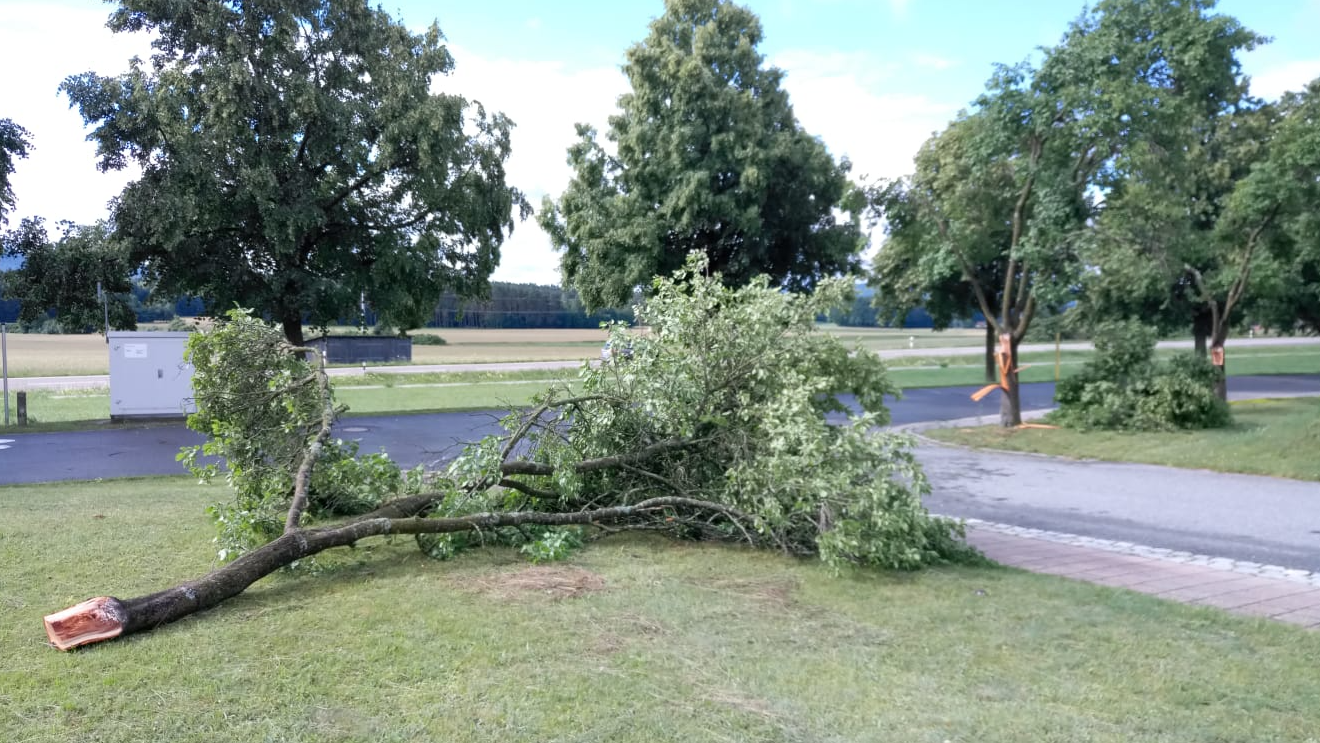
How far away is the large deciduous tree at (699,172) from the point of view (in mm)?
21188

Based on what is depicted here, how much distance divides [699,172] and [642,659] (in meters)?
17.7

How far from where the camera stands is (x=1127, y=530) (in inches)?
309

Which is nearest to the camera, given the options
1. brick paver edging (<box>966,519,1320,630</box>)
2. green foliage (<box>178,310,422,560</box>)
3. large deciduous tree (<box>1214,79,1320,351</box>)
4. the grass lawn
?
brick paver edging (<box>966,519,1320,630</box>)

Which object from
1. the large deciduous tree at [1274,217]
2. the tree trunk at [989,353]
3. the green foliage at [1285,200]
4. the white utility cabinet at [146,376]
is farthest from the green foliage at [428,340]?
the green foliage at [1285,200]

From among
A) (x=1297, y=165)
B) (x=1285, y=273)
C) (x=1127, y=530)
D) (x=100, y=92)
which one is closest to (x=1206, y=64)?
(x=1297, y=165)

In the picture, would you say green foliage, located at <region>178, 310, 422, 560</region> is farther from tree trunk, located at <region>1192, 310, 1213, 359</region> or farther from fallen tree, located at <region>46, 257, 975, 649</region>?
tree trunk, located at <region>1192, 310, 1213, 359</region>

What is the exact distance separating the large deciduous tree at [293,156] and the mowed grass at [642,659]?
11.8m

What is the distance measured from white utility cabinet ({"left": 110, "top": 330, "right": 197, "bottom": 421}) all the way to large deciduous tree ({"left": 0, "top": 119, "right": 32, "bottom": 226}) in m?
3.06

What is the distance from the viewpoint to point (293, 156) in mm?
17562

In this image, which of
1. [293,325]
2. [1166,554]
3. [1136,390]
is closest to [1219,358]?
[1136,390]

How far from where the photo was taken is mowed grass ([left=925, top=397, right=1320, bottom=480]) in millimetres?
10984

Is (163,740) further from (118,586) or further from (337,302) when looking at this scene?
(337,302)

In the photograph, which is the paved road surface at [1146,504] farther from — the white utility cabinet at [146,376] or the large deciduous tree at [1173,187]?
the white utility cabinet at [146,376]

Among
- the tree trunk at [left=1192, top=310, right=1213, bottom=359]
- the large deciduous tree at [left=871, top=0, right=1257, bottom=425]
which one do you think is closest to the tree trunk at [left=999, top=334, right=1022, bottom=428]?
the large deciduous tree at [left=871, top=0, right=1257, bottom=425]
